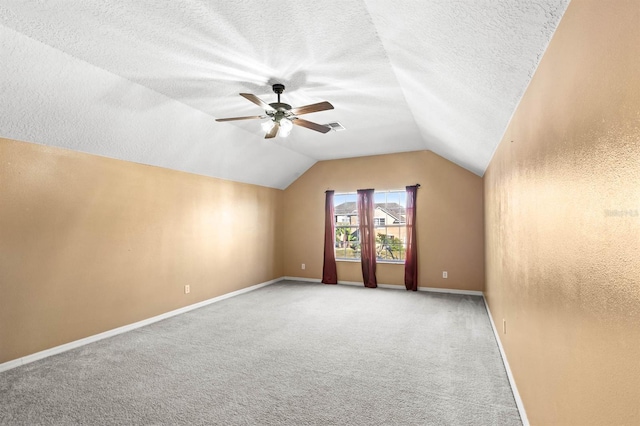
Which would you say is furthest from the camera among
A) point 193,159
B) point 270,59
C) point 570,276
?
point 193,159

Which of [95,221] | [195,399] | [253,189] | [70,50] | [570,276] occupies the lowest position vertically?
[195,399]

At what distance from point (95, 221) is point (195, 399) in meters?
2.46

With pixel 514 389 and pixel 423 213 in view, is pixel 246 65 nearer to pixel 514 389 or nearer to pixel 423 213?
pixel 514 389

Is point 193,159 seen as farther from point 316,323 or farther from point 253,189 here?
point 316,323

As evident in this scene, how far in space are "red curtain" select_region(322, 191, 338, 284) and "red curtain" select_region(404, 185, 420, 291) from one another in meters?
1.51

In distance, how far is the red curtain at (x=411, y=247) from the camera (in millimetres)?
5887

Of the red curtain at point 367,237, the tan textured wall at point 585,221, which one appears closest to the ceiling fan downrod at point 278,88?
the tan textured wall at point 585,221

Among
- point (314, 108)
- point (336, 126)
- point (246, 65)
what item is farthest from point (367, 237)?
point (246, 65)

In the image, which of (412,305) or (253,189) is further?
(253,189)

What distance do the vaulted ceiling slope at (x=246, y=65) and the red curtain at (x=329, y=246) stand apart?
263 cm

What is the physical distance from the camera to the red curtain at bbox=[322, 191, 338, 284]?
6631mm

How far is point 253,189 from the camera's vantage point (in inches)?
249

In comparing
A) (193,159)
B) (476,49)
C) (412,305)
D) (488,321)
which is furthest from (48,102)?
(488,321)

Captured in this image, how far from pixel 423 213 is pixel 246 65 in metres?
4.36
